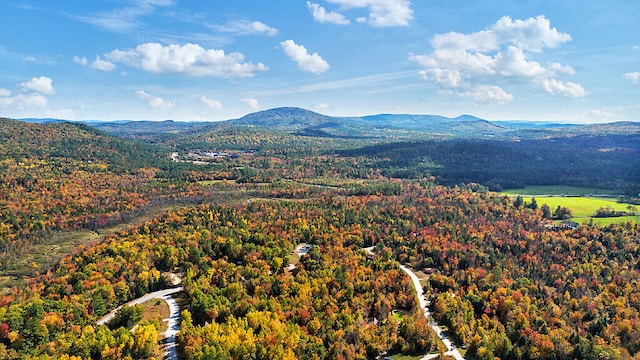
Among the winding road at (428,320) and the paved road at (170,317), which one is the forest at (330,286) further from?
the paved road at (170,317)

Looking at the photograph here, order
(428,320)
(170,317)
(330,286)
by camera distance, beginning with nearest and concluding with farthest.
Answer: (170,317) < (428,320) < (330,286)

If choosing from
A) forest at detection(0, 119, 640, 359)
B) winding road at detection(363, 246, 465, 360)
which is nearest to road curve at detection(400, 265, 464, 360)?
winding road at detection(363, 246, 465, 360)

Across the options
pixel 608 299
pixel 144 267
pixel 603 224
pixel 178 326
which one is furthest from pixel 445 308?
pixel 603 224

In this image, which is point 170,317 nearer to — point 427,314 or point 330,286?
point 330,286

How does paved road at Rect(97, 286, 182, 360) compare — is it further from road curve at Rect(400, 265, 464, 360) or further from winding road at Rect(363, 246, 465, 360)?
road curve at Rect(400, 265, 464, 360)

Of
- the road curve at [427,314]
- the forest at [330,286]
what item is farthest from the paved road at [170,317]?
the road curve at [427,314]

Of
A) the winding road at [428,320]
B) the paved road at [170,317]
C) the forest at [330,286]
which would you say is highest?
the forest at [330,286]

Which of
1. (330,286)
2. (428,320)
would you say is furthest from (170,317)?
(428,320)

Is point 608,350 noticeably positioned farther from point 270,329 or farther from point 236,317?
point 236,317
